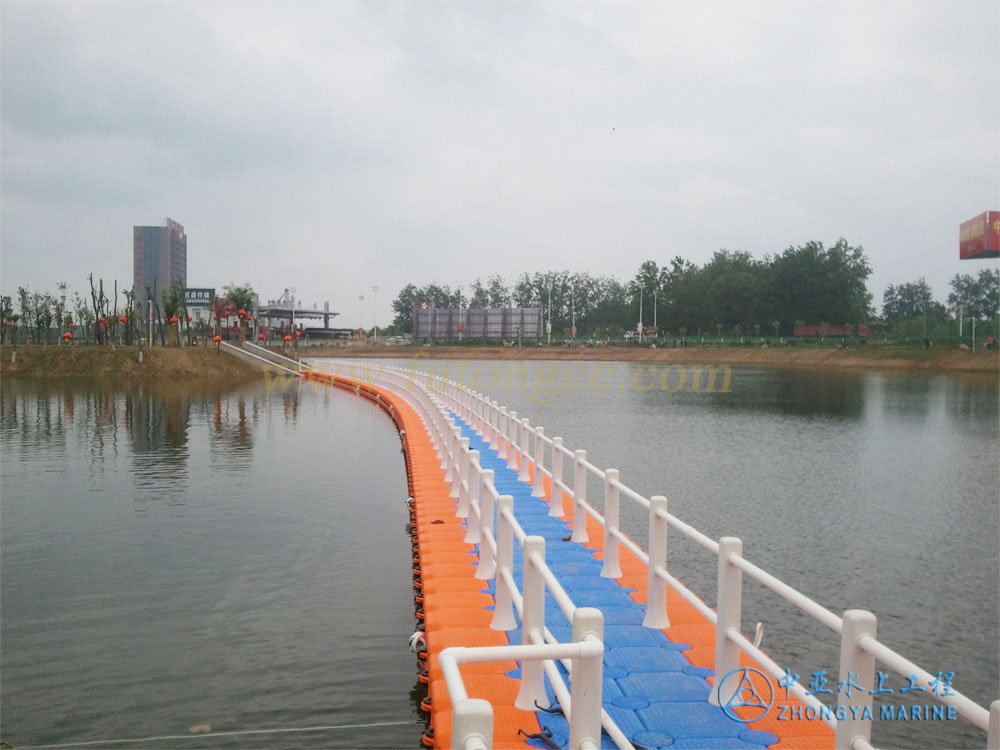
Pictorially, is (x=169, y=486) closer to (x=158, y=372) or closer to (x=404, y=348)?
(x=158, y=372)

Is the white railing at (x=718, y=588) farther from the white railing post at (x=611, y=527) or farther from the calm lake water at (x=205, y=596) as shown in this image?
the calm lake water at (x=205, y=596)

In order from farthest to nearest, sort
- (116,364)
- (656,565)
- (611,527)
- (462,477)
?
(116,364)
(462,477)
(611,527)
(656,565)

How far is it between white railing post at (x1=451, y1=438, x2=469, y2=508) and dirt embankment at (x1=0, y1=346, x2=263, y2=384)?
4844 cm

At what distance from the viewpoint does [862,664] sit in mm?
4000

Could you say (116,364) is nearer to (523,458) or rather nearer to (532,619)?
(523,458)

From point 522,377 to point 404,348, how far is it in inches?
2489

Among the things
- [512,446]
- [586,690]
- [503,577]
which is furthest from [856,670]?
[512,446]

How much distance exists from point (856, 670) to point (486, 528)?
519 centimetres

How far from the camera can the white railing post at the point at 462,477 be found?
12.2 metres

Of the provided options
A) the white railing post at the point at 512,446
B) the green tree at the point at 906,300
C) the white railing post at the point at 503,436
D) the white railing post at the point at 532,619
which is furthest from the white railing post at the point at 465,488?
the green tree at the point at 906,300

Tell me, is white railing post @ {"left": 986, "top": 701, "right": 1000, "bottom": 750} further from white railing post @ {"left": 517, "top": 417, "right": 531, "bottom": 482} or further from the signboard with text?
the signboard with text

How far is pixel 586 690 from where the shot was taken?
13.4ft

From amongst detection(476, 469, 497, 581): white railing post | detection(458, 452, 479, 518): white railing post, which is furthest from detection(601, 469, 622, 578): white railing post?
detection(458, 452, 479, 518): white railing post

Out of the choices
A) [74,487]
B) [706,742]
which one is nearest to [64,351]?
[74,487]
